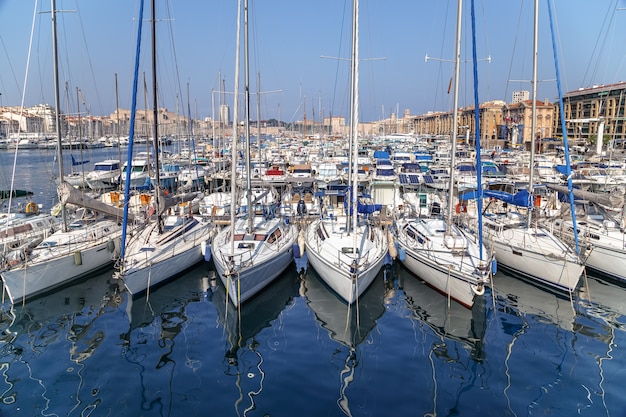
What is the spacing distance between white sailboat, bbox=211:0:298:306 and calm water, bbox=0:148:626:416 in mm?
918

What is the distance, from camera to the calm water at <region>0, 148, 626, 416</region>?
40.0 ft

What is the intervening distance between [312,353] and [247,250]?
20.1 feet

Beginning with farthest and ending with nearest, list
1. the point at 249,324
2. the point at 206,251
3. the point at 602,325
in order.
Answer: the point at 206,251 → the point at 249,324 → the point at 602,325

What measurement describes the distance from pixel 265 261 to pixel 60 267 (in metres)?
8.70

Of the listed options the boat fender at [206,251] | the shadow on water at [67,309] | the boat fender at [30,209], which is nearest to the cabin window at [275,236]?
the boat fender at [206,251]

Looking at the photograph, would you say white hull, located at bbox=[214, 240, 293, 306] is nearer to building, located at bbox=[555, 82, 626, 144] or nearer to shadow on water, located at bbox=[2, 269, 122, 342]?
shadow on water, located at bbox=[2, 269, 122, 342]

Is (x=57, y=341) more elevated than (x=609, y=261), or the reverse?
(x=609, y=261)

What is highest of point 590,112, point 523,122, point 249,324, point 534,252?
point 590,112

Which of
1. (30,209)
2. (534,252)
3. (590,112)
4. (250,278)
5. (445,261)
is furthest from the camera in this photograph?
(590,112)

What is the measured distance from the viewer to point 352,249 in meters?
19.5

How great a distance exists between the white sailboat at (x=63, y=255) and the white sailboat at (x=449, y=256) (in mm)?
13614

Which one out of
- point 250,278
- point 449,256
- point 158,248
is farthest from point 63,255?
point 449,256

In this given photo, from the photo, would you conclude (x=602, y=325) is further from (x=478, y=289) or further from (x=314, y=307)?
(x=314, y=307)

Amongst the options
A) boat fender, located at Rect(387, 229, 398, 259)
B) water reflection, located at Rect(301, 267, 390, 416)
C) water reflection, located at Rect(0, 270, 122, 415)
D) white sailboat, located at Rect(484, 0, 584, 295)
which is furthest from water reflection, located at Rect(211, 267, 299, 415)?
white sailboat, located at Rect(484, 0, 584, 295)
